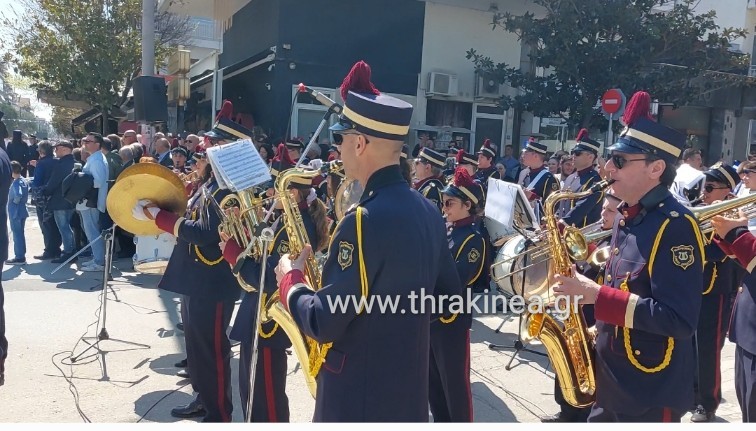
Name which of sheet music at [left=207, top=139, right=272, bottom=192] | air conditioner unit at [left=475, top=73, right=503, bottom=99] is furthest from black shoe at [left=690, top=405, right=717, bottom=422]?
air conditioner unit at [left=475, top=73, right=503, bottom=99]

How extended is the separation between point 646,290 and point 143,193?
3233mm

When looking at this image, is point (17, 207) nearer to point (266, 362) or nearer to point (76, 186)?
point (76, 186)

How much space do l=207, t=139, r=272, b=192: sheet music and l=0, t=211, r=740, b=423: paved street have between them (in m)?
2.11

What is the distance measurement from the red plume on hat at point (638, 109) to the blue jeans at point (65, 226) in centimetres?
950

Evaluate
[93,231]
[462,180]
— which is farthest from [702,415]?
[93,231]

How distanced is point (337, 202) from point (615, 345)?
10.7ft

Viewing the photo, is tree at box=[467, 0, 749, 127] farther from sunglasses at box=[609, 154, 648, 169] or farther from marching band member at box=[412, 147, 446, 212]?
sunglasses at box=[609, 154, 648, 169]

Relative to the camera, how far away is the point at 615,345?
2893mm

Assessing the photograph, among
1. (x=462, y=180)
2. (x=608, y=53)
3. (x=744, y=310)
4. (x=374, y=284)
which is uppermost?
(x=608, y=53)

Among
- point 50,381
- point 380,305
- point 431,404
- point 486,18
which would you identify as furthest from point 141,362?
point 486,18

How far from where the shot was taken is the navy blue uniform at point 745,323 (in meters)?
3.40

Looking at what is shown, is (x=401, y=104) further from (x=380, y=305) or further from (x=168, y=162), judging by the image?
(x=168, y=162)

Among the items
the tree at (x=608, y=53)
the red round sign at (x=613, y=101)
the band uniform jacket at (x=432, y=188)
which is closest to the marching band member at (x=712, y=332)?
the band uniform jacket at (x=432, y=188)

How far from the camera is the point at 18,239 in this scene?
10.4 meters
